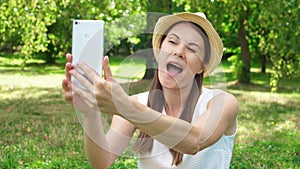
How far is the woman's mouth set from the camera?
161 cm

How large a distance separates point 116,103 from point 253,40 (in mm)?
12529

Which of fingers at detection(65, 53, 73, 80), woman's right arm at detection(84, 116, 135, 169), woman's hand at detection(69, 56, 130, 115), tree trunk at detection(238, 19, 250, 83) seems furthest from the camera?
tree trunk at detection(238, 19, 250, 83)

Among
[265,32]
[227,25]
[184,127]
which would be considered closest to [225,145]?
[184,127]

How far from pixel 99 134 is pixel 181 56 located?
380 millimetres

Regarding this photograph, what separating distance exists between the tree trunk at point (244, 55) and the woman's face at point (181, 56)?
954cm

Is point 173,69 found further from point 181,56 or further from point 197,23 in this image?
point 197,23

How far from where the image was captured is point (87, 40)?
1.43 metres

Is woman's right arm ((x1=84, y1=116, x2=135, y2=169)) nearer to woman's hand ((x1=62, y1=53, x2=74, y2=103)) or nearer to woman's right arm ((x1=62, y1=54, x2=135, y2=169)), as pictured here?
woman's right arm ((x1=62, y1=54, x2=135, y2=169))

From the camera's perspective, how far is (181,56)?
1.66 metres

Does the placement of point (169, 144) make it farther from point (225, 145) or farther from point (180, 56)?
point (225, 145)

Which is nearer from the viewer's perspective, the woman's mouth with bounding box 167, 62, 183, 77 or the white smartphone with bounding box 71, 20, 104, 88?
the white smartphone with bounding box 71, 20, 104, 88

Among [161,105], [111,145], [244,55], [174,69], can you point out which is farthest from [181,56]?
[244,55]

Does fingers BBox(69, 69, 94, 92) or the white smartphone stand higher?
the white smartphone

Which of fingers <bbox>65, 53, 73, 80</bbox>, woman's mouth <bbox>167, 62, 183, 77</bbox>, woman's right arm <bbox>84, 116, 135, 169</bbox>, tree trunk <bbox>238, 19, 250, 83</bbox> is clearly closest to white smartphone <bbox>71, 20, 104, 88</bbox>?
fingers <bbox>65, 53, 73, 80</bbox>
